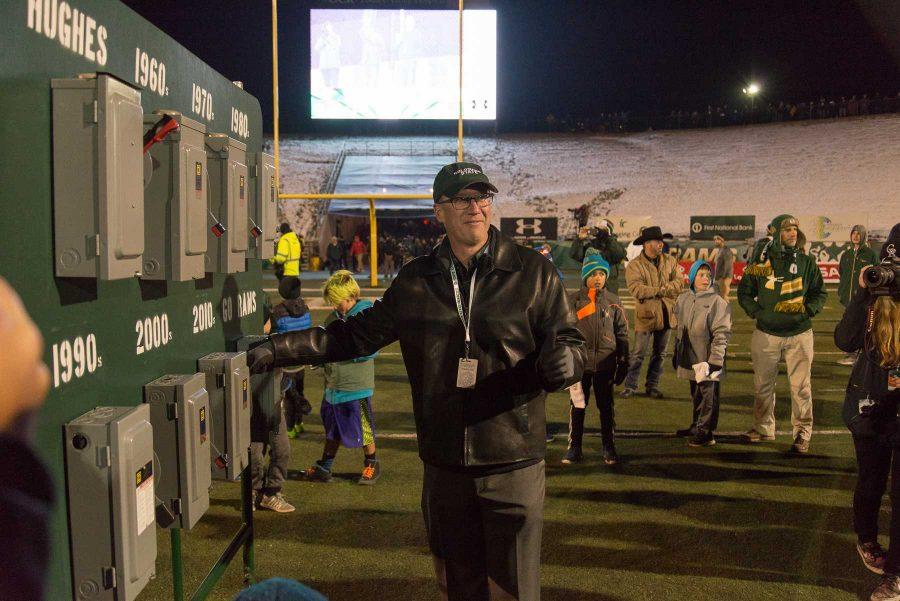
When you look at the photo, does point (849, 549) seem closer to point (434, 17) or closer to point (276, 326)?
point (276, 326)

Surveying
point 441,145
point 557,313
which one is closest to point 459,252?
point 557,313

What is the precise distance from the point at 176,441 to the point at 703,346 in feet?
18.4

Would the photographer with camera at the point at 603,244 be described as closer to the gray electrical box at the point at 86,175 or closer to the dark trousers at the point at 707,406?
the dark trousers at the point at 707,406

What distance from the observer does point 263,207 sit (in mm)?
3854

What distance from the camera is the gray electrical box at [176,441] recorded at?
2.83m

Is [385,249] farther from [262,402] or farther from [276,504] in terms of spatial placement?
[262,402]

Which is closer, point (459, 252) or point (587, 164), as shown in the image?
point (459, 252)

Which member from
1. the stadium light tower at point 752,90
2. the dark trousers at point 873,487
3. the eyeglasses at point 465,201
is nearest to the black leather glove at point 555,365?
the eyeglasses at point 465,201

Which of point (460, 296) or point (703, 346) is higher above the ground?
point (460, 296)

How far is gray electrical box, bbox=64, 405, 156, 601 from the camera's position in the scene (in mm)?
2199

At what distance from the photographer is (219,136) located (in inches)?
127

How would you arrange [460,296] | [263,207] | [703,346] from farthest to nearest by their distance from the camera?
[703,346]
[263,207]
[460,296]

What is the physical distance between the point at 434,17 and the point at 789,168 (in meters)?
18.5

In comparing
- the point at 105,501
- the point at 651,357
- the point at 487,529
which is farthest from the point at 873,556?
the point at 651,357
